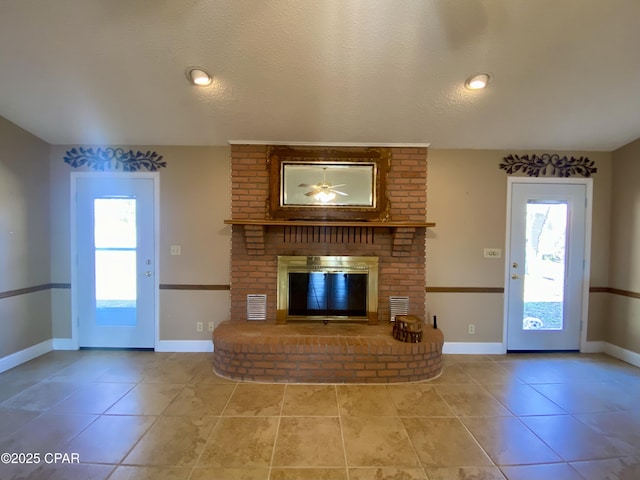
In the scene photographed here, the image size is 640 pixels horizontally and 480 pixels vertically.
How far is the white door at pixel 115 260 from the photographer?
320 cm

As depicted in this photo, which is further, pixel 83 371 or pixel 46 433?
pixel 83 371

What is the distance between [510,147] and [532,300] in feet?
5.85

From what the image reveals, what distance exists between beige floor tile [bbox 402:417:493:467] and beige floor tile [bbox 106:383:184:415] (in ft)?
6.12

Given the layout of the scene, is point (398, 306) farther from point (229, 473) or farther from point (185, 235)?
point (185, 235)

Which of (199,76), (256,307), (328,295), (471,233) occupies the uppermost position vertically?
(199,76)

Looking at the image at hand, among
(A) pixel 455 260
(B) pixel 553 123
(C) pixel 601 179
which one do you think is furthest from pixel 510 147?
(A) pixel 455 260

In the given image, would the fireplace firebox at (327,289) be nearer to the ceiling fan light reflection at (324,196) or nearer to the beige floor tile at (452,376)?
the ceiling fan light reflection at (324,196)

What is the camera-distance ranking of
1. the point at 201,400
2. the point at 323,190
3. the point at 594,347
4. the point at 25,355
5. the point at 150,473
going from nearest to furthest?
the point at 150,473
the point at 201,400
the point at 25,355
the point at 323,190
the point at 594,347

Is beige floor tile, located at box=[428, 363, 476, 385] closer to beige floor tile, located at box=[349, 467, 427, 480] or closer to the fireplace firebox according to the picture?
the fireplace firebox

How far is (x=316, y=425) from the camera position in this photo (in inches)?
79.0

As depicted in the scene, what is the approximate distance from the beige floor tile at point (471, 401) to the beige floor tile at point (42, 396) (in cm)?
316

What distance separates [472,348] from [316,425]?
220 cm

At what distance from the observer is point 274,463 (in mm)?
1662

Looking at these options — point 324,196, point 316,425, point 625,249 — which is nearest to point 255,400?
point 316,425
